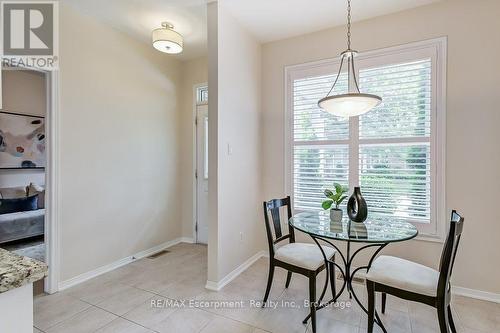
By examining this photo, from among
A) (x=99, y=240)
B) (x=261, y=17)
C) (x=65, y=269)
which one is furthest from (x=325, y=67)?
(x=65, y=269)

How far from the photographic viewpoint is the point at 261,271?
116 inches

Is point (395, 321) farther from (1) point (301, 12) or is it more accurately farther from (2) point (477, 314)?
(1) point (301, 12)

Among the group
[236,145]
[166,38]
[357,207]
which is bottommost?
[357,207]

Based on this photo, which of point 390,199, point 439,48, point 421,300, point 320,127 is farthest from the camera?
point 320,127

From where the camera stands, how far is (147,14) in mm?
2721

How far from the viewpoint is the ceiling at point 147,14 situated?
2.53 m

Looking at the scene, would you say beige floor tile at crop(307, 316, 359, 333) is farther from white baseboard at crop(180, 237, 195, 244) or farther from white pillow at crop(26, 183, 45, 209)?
white pillow at crop(26, 183, 45, 209)

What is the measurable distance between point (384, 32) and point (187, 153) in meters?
3.02

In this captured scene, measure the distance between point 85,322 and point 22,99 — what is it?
13.5 ft

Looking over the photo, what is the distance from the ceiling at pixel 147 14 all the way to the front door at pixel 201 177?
1.17m

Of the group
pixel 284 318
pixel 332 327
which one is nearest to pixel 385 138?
pixel 332 327

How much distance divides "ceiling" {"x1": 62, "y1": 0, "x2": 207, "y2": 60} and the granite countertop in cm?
255

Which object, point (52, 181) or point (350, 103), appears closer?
point (350, 103)

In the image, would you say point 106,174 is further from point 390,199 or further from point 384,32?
point 384,32
